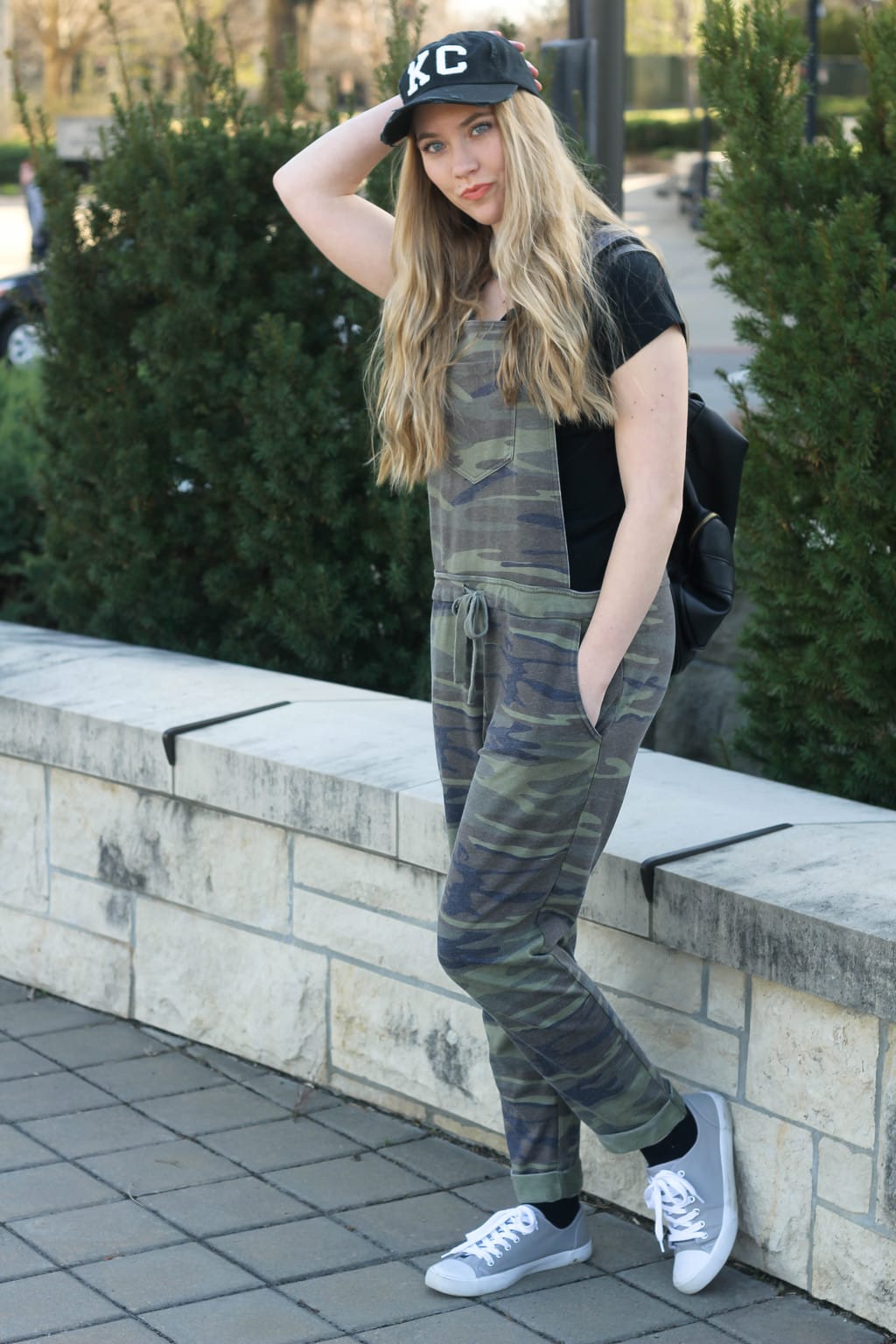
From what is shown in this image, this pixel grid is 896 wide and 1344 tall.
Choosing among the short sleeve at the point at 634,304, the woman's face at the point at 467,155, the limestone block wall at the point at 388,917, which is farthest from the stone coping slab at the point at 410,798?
the woman's face at the point at 467,155

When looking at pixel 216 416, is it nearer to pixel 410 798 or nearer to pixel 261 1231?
pixel 410 798

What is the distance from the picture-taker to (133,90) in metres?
5.33

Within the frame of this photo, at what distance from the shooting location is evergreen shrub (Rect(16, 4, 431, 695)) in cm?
481

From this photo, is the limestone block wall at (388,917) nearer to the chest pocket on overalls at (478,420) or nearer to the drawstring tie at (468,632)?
the drawstring tie at (468,632)

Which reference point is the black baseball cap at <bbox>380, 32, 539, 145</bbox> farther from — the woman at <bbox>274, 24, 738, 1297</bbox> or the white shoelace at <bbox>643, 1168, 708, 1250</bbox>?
the white shoelace at <bbox>643, 1168, 708, 1250</bbox>

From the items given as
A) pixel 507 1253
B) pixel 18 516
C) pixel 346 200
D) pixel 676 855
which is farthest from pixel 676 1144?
pixel 18 516

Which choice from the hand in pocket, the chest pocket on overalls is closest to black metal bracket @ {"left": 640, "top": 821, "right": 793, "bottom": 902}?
the hand in pocket

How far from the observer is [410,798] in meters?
3.46

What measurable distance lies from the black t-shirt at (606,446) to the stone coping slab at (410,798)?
631 mm

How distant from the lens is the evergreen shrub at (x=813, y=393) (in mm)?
3617


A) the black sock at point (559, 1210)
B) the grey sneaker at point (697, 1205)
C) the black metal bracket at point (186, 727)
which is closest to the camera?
the grey sneaker at point (697, 1205)

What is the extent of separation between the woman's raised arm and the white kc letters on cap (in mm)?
383

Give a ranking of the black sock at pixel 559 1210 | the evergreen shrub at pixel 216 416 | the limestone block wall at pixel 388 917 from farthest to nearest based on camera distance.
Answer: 1. the evergreen shrub at pixel 216 416
2. the black sock at pixel 559 1210
3. the limestone block wall at pixel 388 917

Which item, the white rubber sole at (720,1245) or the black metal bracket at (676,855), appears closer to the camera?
the white rubber sole at (720,1245)
